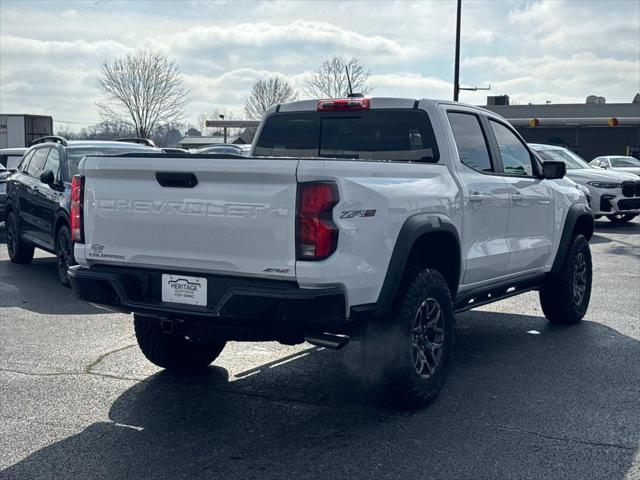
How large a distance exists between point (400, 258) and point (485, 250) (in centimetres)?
153

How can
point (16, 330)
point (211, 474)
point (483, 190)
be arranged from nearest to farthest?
1. point (211, 474)
2. point (483, 190)
3. point (16, 330)

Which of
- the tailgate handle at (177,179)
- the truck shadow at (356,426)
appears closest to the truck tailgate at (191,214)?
the tailgate handle at (177,179)

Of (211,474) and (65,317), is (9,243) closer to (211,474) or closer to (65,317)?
(65,317)

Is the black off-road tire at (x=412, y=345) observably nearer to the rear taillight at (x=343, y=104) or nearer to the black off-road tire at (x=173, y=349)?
the black off-road tire at (x=173, y=349)

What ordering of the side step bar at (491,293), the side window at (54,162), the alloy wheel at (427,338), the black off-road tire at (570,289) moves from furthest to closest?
the side window at (54,162) < the black off-road tire at (570,289) < the side step bar at (491,293) < the alloy wheel at (427,338)

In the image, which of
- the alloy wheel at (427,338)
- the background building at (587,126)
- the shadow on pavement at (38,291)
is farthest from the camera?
the background building at (587,126)

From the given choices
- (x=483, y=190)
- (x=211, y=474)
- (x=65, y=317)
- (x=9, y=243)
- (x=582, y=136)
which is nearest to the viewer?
(x=211, y=474)

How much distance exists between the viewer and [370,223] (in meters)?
4.81

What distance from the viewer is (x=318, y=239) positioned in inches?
179

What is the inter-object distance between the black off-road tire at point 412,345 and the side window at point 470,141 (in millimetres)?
1179

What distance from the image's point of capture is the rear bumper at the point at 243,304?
15.0 ft

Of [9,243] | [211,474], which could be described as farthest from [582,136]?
[211,474]

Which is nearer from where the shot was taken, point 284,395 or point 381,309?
point 381,309

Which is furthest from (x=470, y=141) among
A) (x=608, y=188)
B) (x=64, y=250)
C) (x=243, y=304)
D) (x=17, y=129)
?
(x=17, y=129)
